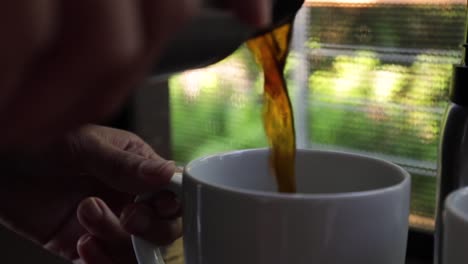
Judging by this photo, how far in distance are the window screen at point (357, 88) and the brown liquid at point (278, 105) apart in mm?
216

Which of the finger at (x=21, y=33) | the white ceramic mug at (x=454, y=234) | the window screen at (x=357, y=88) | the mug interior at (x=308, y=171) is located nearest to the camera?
the finger at (x=21, y=33)

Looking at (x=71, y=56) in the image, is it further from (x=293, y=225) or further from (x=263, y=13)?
(x=293, y=225)

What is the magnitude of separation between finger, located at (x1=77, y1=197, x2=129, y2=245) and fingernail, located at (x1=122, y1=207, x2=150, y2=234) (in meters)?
0.06

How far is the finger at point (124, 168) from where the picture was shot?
17.8 inches

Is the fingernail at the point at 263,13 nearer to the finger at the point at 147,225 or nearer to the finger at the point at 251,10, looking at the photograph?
the finger at the point at 251,10

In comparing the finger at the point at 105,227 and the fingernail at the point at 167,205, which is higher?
the fingernail at the point at 167,205

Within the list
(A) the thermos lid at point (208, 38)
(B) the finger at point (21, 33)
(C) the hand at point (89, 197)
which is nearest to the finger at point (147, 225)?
(C) the hand at point (89, 197)

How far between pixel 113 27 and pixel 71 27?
13 millimetres

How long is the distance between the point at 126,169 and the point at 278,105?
13 centimetres

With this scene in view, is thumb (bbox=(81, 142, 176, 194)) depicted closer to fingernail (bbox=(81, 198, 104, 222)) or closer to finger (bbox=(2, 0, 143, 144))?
fingernail (bbox=(81, 198, 104, 222))

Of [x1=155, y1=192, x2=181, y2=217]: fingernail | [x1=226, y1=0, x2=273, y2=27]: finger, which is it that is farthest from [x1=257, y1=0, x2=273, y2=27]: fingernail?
[x1=155, y1=192, x2=181, y2=217]: fingernail

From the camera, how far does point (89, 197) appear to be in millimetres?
565

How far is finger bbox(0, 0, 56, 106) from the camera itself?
0.18 metres

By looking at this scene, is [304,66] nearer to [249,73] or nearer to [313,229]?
[249,73]
